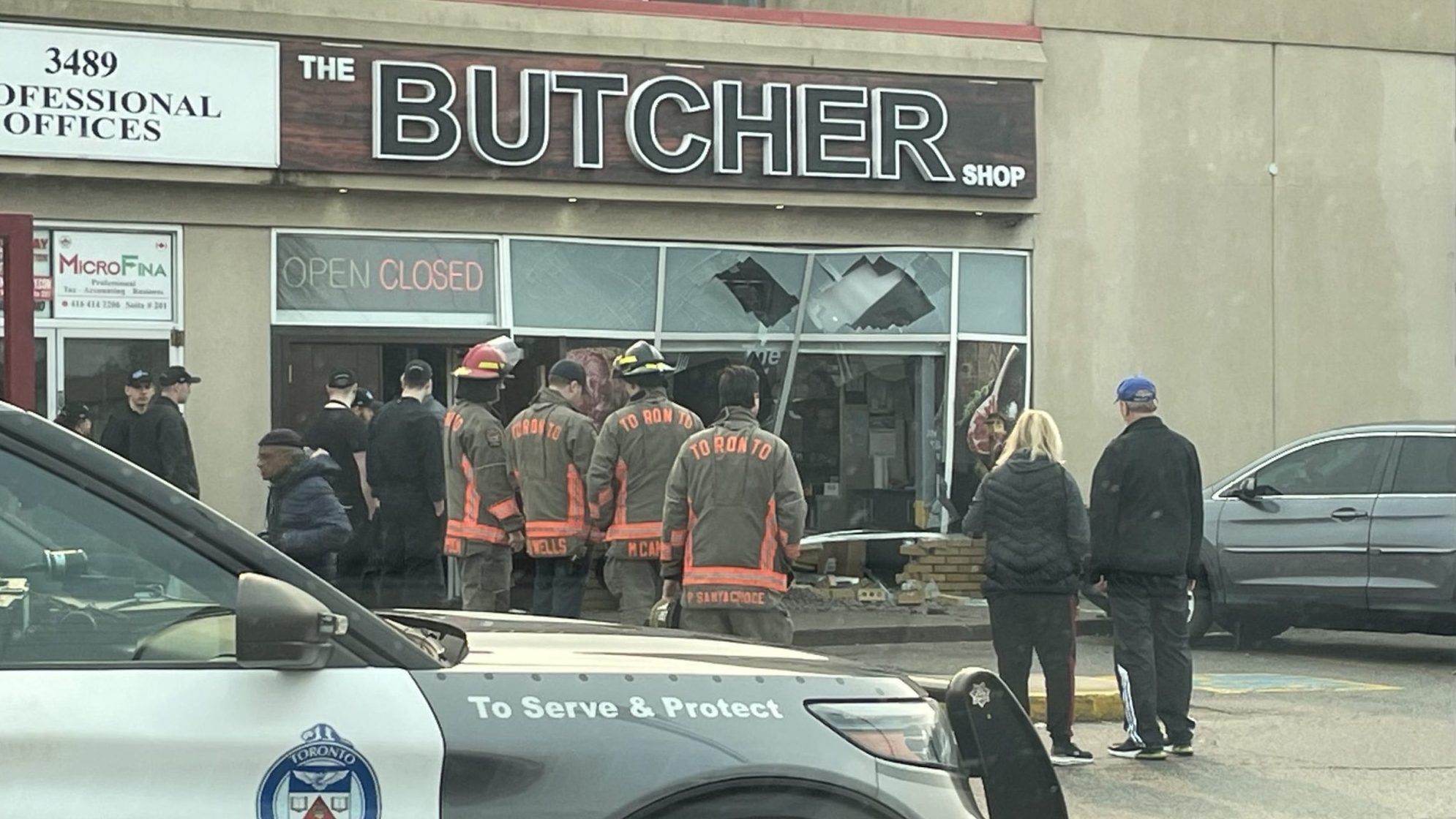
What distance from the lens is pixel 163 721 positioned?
3.27m

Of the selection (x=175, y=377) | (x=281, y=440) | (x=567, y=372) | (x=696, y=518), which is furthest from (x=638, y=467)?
(x=175, y=377)

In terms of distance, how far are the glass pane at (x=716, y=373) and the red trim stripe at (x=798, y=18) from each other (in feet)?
8.79

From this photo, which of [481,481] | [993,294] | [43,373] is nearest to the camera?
[481,481]

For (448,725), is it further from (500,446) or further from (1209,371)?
(1209,371)

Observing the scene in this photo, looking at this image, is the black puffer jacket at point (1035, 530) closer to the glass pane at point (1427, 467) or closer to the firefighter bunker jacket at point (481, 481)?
the firefighter bunker jacket at point (481, 481)

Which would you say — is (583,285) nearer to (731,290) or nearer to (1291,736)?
(731,290)

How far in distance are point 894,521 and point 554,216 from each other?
3.84 meters

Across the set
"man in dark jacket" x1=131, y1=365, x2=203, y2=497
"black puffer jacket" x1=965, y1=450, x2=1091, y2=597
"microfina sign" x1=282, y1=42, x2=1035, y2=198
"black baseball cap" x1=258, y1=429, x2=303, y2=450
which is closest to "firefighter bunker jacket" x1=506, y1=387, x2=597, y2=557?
"black baseball cap" x1=258, y1=429, x2=303, y2=450

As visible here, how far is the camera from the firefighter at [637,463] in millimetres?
9734

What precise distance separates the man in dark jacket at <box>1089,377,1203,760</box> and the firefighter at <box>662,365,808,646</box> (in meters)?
1.63

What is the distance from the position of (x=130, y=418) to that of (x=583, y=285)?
388 centimetres

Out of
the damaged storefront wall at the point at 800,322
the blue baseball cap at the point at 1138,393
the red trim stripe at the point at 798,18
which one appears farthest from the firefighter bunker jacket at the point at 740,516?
the red trim stripe at the point at 798,18

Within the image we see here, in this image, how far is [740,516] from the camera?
8.25 m

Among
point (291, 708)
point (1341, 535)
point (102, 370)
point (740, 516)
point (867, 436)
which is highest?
point (102, 370)
